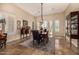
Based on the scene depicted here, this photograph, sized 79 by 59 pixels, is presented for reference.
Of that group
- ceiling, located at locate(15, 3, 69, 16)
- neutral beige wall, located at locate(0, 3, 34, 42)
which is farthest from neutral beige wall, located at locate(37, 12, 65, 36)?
neutral beige wall, located at locate(0, 3, 34, 42)

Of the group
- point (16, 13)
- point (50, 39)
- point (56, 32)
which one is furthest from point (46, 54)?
point (16, 13)

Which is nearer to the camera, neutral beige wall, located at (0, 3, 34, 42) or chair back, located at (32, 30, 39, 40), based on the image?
neutral beige wall, located at (0, 3, 34, 42)

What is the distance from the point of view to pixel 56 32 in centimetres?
292

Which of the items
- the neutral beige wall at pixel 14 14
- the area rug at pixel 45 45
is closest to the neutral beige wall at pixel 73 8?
Result: the area rug at pixel 45 45

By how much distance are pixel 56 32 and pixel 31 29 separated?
0.61 m

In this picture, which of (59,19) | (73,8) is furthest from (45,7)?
(73,8)

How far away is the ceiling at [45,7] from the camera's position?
9.16 ft

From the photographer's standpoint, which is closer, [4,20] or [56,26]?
[4,20]

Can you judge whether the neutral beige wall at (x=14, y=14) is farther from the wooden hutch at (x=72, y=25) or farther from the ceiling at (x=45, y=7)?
the wooden hutch at (x=72, y=25)

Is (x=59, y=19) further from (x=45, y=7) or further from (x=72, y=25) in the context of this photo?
(x=45, y=7)

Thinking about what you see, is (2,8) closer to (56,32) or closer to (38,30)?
(38,30)

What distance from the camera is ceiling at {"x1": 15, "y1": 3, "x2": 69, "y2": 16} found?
2.79 m

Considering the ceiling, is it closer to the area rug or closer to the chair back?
the chair back
